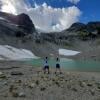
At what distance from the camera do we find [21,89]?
77.2 feet

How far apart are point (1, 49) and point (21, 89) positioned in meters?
163

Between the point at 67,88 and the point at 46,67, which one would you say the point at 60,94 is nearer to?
the point at 67,88

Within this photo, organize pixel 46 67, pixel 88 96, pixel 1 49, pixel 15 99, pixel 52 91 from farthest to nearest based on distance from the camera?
pixel 1 49 < pixel 46 67 < pixel 52 91 < pixel 88 96 < pixel 15 99

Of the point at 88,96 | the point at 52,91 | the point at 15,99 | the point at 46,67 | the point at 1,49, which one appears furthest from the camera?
the point at 1,49

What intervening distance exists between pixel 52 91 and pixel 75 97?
10.1 ft

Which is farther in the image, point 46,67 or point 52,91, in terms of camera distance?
point 46,67

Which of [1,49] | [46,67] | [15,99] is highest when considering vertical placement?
[1,49]

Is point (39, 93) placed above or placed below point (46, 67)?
below

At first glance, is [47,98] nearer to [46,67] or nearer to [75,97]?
[75,97]

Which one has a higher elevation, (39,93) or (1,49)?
(1,49)

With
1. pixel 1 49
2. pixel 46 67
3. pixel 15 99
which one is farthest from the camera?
pixel 1 49

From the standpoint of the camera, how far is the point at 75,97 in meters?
20.9

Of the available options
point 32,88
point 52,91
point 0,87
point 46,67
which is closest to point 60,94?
point 52,91

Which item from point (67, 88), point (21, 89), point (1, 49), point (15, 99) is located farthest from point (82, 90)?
point (1, 49)
